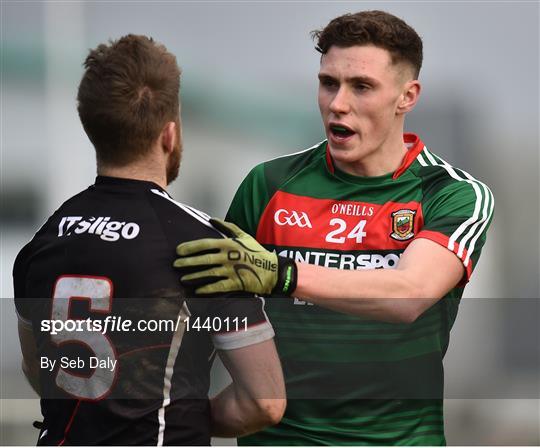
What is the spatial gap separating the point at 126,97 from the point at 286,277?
26.1 inches

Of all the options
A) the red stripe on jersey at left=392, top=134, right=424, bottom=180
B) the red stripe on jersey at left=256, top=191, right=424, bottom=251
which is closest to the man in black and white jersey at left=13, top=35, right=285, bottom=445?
the red stripe on jersey at left=256, top=191, right=424, bottom=251

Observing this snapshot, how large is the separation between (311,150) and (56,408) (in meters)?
1.38

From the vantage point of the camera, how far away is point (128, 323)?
245cm

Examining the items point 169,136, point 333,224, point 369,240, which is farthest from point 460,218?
point 169,136

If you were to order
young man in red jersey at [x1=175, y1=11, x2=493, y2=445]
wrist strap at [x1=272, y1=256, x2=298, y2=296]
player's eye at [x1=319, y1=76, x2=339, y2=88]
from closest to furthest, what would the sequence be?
wrist strap at [x1=272, y1=256, x2=298, y2=296], young man in red jersey at [x1=175, y1=11, x2=493, y2=445], player's eye at [x1=319, y1=76, x2=339, y2=88]

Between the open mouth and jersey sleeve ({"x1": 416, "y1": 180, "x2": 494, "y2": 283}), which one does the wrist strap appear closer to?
jersey sleeve ({"x1": 416, "y1": 180, "x2": 494, "y2": 283})

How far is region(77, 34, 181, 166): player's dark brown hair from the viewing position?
254cm

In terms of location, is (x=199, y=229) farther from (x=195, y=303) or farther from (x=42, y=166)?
(x=42, y=166)

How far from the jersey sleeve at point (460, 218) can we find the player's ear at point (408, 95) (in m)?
0.32

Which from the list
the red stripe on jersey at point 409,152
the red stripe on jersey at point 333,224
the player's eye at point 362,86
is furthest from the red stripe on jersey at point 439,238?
the player's eye at point 362,86

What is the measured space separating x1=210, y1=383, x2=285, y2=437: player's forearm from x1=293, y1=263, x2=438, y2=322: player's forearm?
0.36m

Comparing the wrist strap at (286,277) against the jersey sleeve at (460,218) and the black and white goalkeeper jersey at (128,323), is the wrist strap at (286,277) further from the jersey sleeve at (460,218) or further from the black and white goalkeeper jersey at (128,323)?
the jersey sleeve at (460,218)

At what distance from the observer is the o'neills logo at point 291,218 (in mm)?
3291

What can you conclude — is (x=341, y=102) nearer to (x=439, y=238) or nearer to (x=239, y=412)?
(x=439, y=238)
